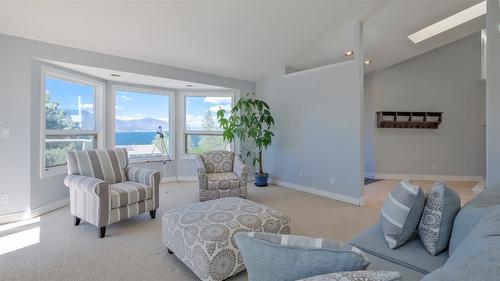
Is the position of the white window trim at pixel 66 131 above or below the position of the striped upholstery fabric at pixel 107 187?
above

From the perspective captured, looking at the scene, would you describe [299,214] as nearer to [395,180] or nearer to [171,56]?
[171,56]

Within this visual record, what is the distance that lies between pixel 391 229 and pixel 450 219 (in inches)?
11.8

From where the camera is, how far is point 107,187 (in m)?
2.64

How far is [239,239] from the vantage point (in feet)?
2.73

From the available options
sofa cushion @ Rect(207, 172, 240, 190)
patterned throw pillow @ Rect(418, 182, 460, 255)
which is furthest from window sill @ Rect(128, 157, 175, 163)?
patterned throw pillow @ Rect(418, 182, 460, 255)

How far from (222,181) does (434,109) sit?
5390mm

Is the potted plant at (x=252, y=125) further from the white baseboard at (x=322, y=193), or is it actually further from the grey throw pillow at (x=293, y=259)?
the grey throw pillow at (x=293, y=259)

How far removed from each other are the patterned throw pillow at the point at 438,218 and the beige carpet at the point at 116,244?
1.31 metres

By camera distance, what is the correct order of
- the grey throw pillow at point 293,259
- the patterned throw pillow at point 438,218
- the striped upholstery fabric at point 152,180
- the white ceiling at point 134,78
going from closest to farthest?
the grey throw pillow at point 293,259, the patterned throw pillow at point 438,218, the striped upholstery fabric at point 152,180, the white ceiling at point 134,78

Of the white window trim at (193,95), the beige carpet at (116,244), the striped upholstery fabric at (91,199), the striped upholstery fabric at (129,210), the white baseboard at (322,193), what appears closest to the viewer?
the beige carpet at (116,244)

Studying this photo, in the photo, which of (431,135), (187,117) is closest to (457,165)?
(431,135)

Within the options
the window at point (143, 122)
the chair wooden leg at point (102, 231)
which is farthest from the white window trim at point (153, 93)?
the chair wooden leg at point (102, 231)

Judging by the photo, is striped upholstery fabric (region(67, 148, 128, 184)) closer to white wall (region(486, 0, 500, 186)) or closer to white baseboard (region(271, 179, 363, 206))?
white baseboard (region(271, 179, 363, 206))

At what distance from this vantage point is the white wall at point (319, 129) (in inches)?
155
